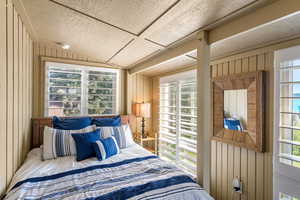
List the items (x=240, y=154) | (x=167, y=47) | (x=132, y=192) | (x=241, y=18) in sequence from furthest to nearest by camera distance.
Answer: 1. (x=167, y=47)
2. (x=240, y=154)
3. (x=241, y=18)
4. (x=132, y=192)

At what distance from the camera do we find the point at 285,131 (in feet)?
5.55

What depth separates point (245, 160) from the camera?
2.06 m

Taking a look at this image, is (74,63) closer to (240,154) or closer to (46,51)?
(46,51)

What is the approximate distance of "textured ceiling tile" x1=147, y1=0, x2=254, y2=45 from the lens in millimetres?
1297

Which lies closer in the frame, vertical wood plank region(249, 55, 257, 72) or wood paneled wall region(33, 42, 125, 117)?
vertical wood plank region(249, 55, 257, 72)

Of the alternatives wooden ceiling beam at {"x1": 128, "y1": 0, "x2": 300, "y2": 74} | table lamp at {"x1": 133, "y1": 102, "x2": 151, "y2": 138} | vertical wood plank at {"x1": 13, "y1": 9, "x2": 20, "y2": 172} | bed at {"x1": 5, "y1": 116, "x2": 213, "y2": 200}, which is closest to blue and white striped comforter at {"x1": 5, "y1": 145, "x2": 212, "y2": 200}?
bed at {"x1": 5, "y1": 116, "x2": 213, "y2": 200}

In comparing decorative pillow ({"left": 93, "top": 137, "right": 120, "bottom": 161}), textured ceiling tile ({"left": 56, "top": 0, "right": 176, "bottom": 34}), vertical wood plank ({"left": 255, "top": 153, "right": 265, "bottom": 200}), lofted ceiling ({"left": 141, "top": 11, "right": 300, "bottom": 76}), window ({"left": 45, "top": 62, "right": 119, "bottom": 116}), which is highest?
textured ceiling tile ({"left": 56, "top": 0, "right": 176, "bottom": 34})

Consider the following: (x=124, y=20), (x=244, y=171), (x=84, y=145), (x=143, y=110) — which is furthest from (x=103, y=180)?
(x=143, y=110)

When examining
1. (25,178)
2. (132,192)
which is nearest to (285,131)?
(132,192)

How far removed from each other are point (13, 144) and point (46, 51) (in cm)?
175

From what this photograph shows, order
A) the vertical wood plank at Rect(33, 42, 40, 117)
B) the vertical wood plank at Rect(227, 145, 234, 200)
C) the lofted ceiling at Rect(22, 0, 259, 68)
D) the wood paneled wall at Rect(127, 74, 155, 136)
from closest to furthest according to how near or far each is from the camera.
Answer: the lofted ceiling at Rect(22, 0, 259, 68)
the vertical wood plank at Rect(227, 145, 234, 200)
the vertical wood plank at Rect(33, 42, 40, 117)
the wood paneled wall at Rect(127, 74, 155, 136)

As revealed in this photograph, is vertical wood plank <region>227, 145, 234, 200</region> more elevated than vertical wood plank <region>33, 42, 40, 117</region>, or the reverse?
vertical wood plank <region>33, 42, 40, 117</region>

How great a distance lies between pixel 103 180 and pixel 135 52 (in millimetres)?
1867

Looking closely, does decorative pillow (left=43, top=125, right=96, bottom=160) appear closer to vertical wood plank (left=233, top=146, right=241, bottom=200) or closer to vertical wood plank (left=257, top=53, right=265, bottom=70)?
vertical wood plank (left=233, top=146, right=241, bottom=200)
